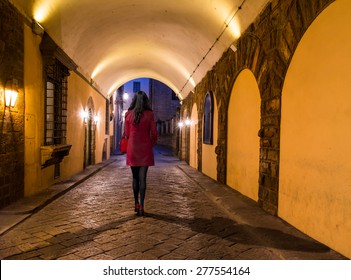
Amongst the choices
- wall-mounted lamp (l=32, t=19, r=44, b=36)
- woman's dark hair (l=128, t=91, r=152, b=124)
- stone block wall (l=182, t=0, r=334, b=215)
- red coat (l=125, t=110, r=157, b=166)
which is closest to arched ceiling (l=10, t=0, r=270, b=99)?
wall-mounted lamp (l=32, t=19, r=44, b=36)

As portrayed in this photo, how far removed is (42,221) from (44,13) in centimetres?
411

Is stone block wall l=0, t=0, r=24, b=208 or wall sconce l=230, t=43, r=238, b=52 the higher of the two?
wall sconce l=230, t=43, r=238, b=52

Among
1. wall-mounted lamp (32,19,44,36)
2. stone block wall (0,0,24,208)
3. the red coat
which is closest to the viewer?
the red coat

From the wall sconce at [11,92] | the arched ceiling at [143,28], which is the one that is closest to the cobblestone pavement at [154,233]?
the wall sconce at [11,92]

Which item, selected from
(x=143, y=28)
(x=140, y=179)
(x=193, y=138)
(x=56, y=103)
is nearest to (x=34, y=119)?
(x=56, y=103)

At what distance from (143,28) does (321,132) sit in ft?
24.8

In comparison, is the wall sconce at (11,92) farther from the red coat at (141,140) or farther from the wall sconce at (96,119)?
the wall sconce at (96,119)

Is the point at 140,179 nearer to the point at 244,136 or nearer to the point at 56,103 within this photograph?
the point at 244,136

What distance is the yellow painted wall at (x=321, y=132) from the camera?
3262 mm

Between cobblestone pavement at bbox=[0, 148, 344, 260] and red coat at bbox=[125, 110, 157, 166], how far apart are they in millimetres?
889

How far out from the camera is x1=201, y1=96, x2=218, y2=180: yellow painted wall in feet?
31.1

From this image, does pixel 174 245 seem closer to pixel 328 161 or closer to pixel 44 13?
pixel 328 161

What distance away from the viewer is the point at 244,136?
6.76m

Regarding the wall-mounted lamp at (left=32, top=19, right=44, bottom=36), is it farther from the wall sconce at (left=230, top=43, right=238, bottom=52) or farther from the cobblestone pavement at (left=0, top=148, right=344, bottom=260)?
the wall sconce at (left=230, top=43, right=238, bottom=52)
